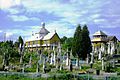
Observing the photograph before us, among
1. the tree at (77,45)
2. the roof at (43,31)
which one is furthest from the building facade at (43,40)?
the tree at (77,45)

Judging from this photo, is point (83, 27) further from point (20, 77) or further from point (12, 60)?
point (20, 77)

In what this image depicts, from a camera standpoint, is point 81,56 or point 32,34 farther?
point 32,34

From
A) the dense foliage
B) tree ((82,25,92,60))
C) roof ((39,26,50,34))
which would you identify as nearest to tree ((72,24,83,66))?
the dense foliage

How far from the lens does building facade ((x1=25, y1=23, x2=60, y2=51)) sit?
94000mm

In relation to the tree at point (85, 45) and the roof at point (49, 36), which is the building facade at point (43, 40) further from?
the tree at point (85, 45)

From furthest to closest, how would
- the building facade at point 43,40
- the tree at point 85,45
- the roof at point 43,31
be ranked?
the roof at point 43,31 < the building facade at point 43,40 < the tree at point 85,45

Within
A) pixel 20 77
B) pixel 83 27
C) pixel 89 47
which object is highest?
pixel 83 27

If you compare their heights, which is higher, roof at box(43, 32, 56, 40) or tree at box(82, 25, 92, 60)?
roof at box(43, 32, 56, 40)

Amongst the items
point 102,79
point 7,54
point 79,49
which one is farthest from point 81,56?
point 102,79

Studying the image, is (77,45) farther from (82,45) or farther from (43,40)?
(43,40)

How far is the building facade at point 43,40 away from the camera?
9400 cm

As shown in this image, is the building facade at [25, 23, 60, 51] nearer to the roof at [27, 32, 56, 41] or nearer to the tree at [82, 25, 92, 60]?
the roof at [27, 32, 56, 41]

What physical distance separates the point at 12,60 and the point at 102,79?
36.3 meters

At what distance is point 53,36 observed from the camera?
310ft
